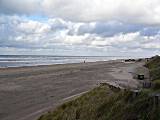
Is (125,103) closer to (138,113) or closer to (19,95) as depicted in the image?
(138,113)

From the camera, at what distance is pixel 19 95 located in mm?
24094

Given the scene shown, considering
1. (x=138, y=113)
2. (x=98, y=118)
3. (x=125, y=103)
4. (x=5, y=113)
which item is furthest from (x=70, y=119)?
(x=5, y=113)

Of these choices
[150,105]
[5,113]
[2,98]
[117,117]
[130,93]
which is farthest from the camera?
[2,98]

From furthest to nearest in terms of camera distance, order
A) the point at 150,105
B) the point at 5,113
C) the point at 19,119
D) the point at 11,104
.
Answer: the point at 11,104
the point at 5,113
the point at 19,119
the point at 150,105

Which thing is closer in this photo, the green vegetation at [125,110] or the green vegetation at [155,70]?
the green vegetation at [125,110]

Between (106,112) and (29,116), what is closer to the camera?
(106,112)

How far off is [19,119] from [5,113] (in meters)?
2.25

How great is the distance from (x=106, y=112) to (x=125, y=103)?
792mm

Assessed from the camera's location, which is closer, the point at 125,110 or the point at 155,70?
the point at 125,110

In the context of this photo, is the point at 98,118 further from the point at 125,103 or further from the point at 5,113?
the point at 5,113

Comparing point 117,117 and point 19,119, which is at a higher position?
point 117,117

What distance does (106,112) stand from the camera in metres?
8.68

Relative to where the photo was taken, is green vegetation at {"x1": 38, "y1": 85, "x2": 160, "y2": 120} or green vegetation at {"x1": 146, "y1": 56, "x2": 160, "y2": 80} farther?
green vegetation at {"x1": 146, "y1": 56, "x2": 160, "y2": 80}

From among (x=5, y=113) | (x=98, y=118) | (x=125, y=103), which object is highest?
(x=125, y=103)
